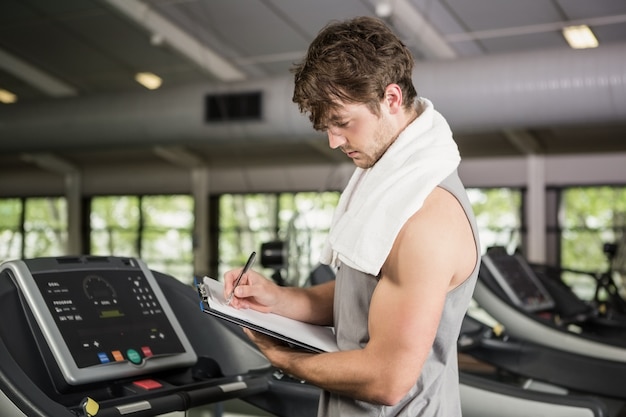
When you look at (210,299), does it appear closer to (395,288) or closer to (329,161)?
(395,288)

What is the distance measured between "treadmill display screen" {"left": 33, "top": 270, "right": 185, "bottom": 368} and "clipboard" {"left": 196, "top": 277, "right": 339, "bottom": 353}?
0.41 meters

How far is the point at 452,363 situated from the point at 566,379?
6.98 feet

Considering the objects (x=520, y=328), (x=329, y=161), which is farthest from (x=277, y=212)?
(x=520, y=328)

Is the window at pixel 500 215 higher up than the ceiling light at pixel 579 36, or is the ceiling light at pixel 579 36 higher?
the ceiling light at pixel 579 36

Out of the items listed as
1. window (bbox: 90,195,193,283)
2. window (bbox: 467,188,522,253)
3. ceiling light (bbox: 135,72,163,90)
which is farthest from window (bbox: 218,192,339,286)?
ceiling light (bbox: 135,72,163,90)

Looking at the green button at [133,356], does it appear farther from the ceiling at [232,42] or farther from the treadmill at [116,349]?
the ceiling at [232,42]

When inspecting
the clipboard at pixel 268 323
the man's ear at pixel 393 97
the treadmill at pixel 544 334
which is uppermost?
the man's ear at pixel 393 97

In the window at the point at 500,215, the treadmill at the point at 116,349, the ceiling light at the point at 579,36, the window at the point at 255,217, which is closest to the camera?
the treadmill at the point at 116,349

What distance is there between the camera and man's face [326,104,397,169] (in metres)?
1.27

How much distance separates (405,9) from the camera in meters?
7.45

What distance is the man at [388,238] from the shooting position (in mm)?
1200

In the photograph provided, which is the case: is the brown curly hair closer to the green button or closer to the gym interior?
the gym interior

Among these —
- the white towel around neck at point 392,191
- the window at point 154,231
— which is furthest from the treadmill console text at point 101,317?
the window at point 154,231

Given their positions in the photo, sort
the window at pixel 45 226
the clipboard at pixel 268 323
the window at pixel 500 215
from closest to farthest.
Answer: the clipboard at pixel 268 323, the window at pixel 500 215, the window at pixel 45 226
